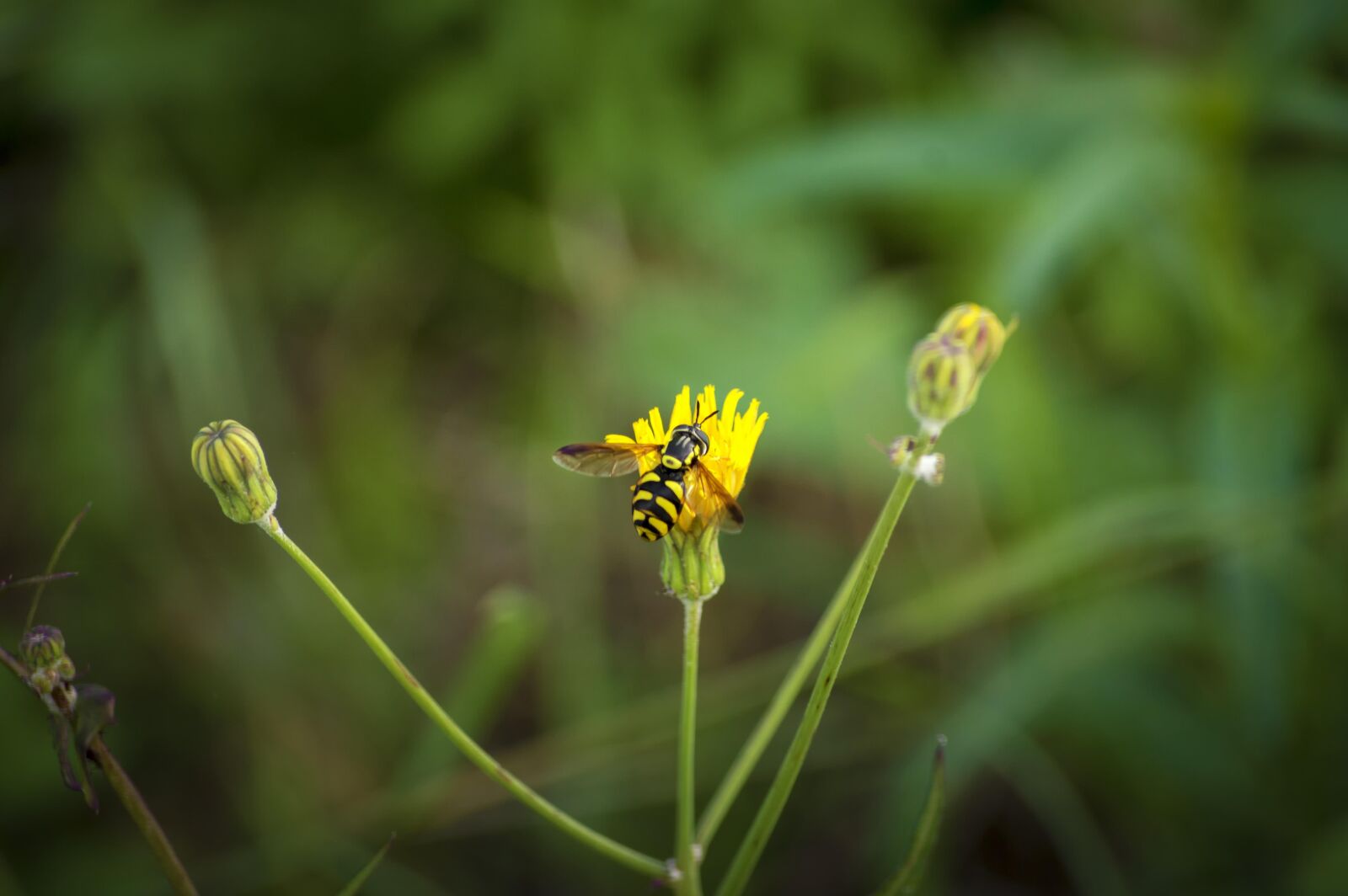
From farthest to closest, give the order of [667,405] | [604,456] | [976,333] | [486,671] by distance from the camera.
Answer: [667,405], [486,671], [604,456], [976,333]

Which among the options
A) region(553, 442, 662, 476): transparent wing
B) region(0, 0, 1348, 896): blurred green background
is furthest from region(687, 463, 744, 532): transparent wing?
region(0, 0, 1348, 896): blurred green background

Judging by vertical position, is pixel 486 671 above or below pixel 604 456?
below

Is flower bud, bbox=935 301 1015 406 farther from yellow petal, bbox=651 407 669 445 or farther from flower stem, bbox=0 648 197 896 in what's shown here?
flower stem, bbox=0 648 197 896

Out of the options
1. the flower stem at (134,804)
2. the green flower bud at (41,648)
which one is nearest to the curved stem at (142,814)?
the flower stem at (134,804)

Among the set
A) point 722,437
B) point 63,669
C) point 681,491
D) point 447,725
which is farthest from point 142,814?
point 722,437

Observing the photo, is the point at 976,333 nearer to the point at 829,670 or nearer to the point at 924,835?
the point at 829,670
